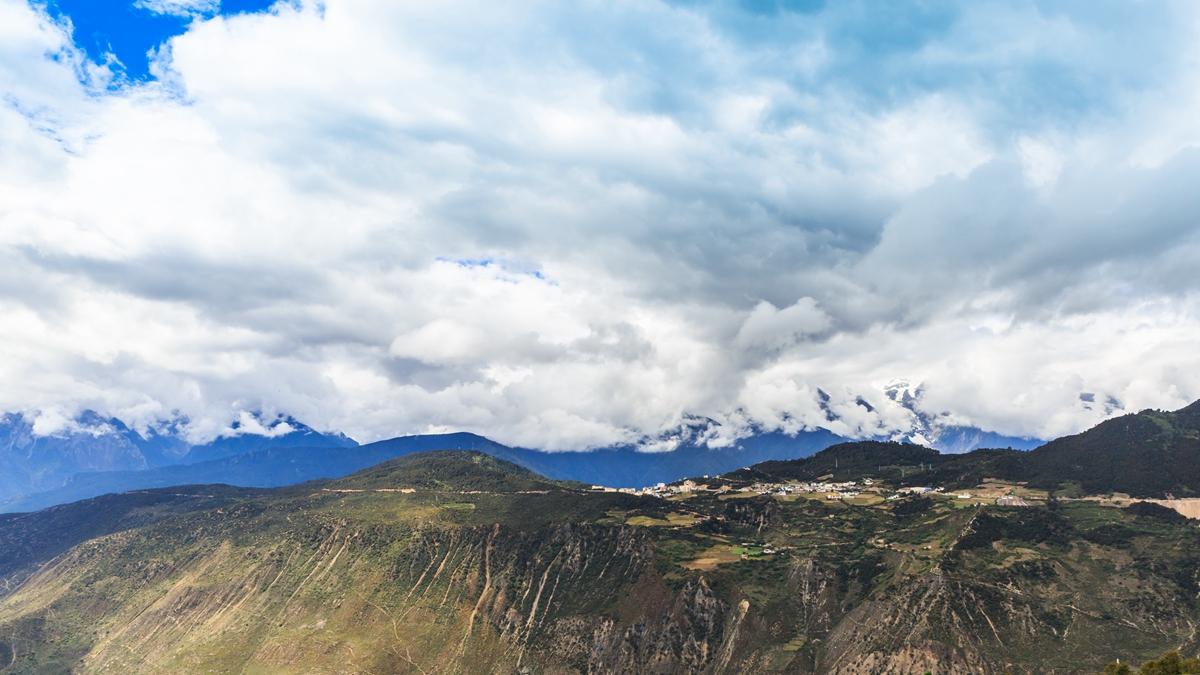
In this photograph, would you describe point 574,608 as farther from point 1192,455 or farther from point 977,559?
point 1192,455

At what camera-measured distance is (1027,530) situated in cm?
16538

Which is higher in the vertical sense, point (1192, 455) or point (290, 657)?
point (1192, 455)

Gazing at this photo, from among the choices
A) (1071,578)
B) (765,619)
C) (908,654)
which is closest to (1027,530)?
(1071,578)

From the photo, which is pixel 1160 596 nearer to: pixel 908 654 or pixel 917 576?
pixel 917 576

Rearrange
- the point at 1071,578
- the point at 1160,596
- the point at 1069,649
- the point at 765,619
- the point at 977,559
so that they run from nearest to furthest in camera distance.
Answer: the point at 1069,649
the point at 1160,596
the point at 1071,578
the point at 977,559
the point at 765,619

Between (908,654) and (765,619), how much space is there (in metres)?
40.7

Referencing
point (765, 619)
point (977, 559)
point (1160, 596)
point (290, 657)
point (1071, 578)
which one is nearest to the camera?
point (1160, 596)

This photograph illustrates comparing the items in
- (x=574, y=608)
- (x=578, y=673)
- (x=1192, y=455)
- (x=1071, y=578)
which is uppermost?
(x=1192, y=455)

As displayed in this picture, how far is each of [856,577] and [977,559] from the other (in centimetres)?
2911

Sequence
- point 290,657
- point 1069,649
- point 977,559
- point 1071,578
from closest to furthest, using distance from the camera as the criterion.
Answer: point 1069,649 → point 1071,578 → point 977,559 → point 290,657

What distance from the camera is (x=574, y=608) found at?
19575 cm

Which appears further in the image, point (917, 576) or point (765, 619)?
point (765, 619)

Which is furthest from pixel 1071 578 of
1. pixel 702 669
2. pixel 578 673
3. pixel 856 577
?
pixel 578 673

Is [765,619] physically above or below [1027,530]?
below
